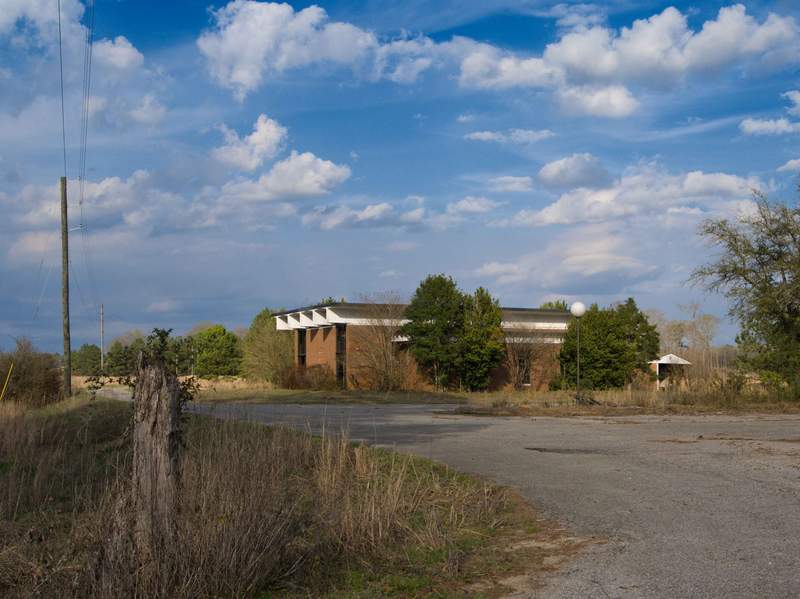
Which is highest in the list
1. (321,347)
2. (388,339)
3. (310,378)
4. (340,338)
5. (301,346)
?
(340,338)

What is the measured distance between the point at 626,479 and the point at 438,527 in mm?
4155

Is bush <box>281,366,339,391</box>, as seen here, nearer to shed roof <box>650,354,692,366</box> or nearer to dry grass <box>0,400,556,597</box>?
shed roof <box>650,354,692,366</box>

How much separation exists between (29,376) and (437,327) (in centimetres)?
2541

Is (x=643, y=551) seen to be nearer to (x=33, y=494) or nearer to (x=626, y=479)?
(x=626, y=479)

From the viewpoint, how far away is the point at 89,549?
6.04m

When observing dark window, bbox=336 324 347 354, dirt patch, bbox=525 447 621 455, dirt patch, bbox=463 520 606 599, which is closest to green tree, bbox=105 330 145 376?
dirt patch, bbox=463 520 606 599

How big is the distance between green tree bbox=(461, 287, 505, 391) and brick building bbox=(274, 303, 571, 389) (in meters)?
2.11

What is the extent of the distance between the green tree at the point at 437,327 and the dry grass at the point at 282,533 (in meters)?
38.7

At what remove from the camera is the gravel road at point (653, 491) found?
21.1 feet

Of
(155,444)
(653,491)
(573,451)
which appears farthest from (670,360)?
(155,444)

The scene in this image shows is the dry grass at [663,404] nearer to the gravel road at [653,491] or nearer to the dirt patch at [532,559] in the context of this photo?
the gravel road at [653,491]

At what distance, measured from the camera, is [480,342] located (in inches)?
2024

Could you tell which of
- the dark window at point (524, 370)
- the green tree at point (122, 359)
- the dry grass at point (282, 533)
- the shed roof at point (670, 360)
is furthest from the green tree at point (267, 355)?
the green tree at point (122, 359)

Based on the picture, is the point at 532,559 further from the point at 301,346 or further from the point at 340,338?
the point at 301,346
